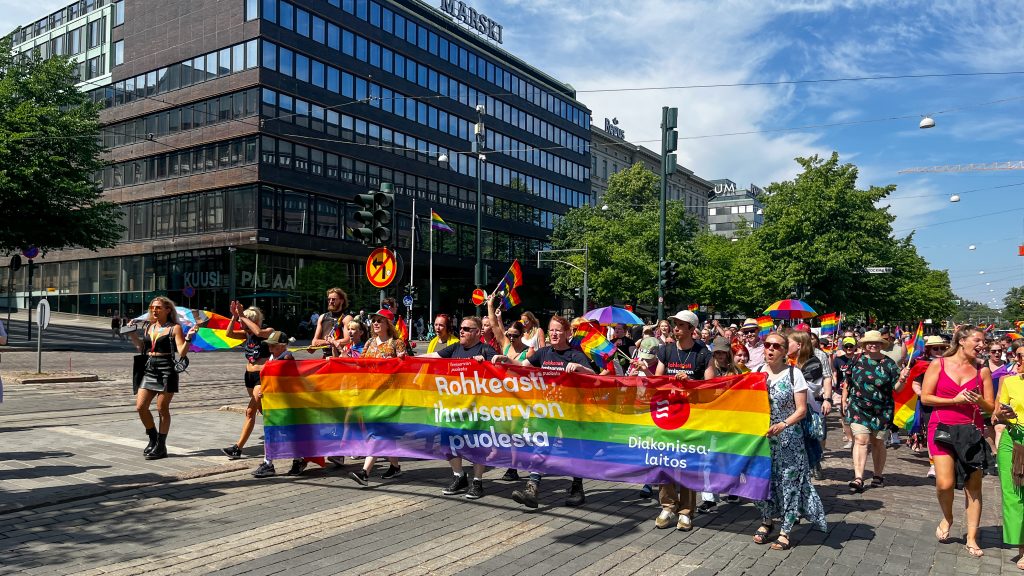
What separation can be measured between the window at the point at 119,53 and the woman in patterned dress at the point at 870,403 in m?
50.6

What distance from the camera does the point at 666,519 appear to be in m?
6.36

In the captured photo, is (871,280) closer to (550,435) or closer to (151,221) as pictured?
(550,435)

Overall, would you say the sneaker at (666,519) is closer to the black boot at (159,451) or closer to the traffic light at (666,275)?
the black boot at (159,451)

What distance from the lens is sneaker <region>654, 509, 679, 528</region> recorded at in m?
6.33

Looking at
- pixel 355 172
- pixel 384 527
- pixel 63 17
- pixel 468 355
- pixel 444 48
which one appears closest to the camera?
pixel 384 527

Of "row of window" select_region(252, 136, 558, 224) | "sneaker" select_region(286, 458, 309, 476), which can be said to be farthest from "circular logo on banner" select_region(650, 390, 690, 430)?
"row of window" select_region(252, 136, 558, 224)

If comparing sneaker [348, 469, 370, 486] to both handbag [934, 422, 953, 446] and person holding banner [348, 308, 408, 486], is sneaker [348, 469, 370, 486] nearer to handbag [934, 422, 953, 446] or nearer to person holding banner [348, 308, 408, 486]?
person holding banner [348, 308, 408, 486]

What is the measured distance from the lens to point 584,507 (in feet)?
22.9

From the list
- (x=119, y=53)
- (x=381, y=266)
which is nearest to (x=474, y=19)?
(x=119, y=53)

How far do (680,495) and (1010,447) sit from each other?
2.44 m

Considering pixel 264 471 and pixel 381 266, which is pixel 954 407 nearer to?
pixel 264 471

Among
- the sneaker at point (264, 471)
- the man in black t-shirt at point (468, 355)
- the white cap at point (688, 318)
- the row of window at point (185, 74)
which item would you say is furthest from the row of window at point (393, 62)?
the white cap at point (688, 318)

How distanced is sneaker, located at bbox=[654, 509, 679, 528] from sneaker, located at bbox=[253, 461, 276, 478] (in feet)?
12.9

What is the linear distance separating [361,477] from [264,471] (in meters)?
1.07
